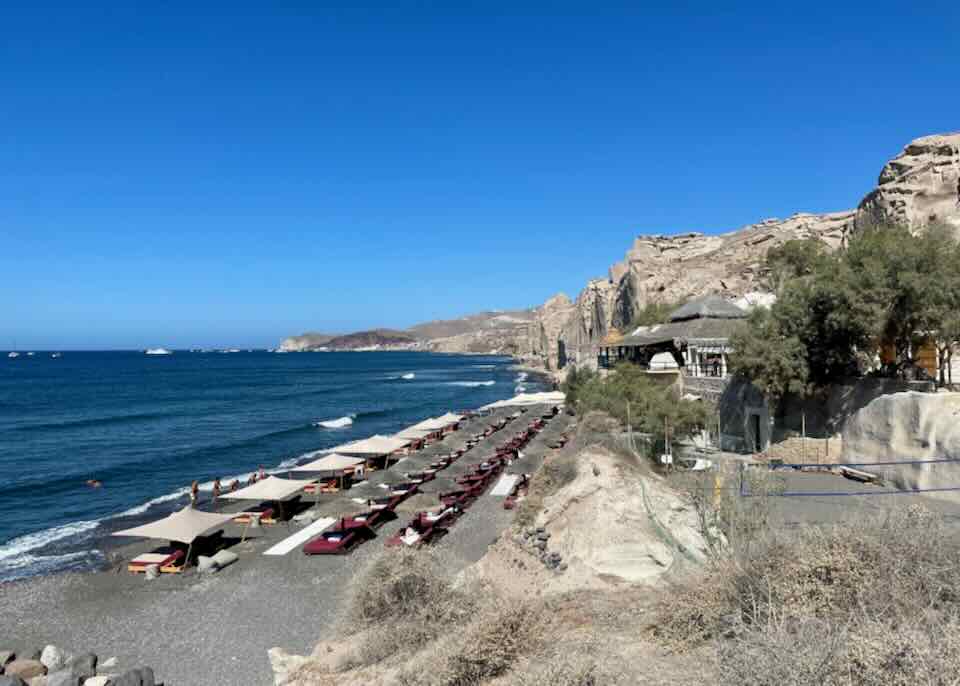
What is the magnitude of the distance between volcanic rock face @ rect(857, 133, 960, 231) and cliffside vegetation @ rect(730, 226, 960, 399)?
1553 cm

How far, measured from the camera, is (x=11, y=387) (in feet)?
250

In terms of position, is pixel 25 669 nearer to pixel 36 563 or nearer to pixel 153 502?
pixel 36 563

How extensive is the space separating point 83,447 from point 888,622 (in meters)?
39.2

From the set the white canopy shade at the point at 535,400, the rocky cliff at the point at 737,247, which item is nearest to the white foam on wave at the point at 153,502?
the white canopy shade at the point at 535,400

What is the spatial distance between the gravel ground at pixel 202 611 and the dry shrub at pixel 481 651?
11.7 ft

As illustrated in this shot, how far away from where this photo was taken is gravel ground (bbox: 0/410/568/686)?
1007cm

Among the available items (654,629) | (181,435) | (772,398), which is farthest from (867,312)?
(181,435)

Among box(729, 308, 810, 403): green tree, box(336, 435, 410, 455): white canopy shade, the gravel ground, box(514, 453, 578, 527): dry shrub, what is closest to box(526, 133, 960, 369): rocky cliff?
box(729, 308, 810, 403): green tree

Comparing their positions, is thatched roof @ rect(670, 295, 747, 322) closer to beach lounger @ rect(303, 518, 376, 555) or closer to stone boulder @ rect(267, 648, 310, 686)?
beach lounger @ rect(303, 518, 376, 555)

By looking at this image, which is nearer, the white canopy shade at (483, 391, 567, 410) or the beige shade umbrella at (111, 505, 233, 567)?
the beige shade umbrella at (111, 505, 233, 567)

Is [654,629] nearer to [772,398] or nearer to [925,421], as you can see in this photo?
[925,421]

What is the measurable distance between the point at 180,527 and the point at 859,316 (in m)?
17.1

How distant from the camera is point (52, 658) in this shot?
9984mm

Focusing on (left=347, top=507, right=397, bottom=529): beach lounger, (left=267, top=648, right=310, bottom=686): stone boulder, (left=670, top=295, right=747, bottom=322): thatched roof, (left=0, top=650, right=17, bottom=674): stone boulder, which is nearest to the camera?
(left=267, top=648, right=310, bottom=686): stone boulder
